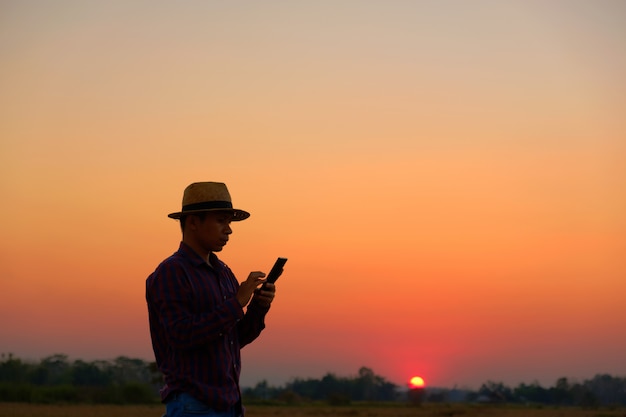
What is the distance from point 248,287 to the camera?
168 inches

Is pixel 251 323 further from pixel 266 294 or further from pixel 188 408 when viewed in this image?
pixel 188 408

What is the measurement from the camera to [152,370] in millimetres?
53781

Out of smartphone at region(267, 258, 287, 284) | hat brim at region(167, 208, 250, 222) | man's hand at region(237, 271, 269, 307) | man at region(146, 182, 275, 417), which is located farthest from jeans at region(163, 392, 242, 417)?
hat brim at region(167, 208, 250, 222)

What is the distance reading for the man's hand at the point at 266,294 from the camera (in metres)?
4.53

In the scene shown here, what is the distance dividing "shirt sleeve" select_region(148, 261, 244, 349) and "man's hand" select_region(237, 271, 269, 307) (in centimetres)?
4

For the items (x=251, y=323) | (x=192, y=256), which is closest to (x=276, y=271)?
(x=251, y=323)

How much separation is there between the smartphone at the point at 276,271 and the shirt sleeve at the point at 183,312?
1.01ft

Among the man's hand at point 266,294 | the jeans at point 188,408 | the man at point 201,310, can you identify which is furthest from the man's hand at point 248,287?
the jeans at point 188,408

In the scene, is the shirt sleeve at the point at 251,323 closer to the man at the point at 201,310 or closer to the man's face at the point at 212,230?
the man at the point at 201,310

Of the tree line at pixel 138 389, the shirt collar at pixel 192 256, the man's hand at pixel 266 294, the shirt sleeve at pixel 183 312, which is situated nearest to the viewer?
the shirt sleeve at pixel 183 312

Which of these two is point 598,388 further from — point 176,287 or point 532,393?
point 176,287

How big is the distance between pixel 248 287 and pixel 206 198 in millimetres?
468

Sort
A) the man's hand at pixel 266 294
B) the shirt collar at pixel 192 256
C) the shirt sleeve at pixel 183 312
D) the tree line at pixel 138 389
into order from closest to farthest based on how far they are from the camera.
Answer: the shirt sleeve at pixel 183 312 < the shirt collar at pixel 192 256 < the man's hand at pixel 266 294 < the tree line at pixel 138 389

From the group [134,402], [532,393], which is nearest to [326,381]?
[532,393]
